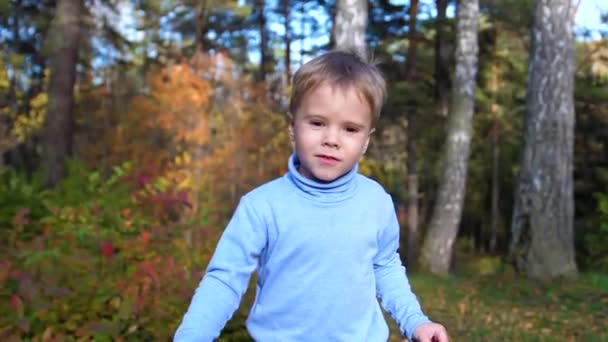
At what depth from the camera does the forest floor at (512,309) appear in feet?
19.9

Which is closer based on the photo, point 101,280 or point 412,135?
point 101,280

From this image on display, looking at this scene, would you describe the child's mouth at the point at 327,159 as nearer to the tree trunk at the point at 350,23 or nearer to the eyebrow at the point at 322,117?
the eyebrow at the point at 322,117

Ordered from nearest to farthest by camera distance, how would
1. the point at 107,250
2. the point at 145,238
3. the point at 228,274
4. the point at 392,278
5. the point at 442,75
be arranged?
the point at 228,274 < the point at 392,278 < the point at 107,250 < the point at 145,238 < the point at 442,75

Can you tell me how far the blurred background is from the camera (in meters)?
4.03

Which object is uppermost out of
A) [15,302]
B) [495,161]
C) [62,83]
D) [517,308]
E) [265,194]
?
[62,83]

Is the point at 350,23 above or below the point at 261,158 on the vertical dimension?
above

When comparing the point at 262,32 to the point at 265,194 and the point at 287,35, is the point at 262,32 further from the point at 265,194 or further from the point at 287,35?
the point at 265,194

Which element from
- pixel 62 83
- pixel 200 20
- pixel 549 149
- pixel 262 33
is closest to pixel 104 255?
pixel 549 149

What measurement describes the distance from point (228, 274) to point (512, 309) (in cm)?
662

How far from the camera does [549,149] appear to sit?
10.0 m

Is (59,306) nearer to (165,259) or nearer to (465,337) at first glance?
(165,259)

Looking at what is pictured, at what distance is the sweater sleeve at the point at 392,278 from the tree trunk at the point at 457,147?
37.3ft

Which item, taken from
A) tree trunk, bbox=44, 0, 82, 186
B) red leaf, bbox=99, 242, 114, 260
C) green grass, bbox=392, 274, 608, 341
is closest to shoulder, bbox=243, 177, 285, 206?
red leaf, bbox=99, 242, 114, 260

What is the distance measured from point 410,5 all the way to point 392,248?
1697 cm
